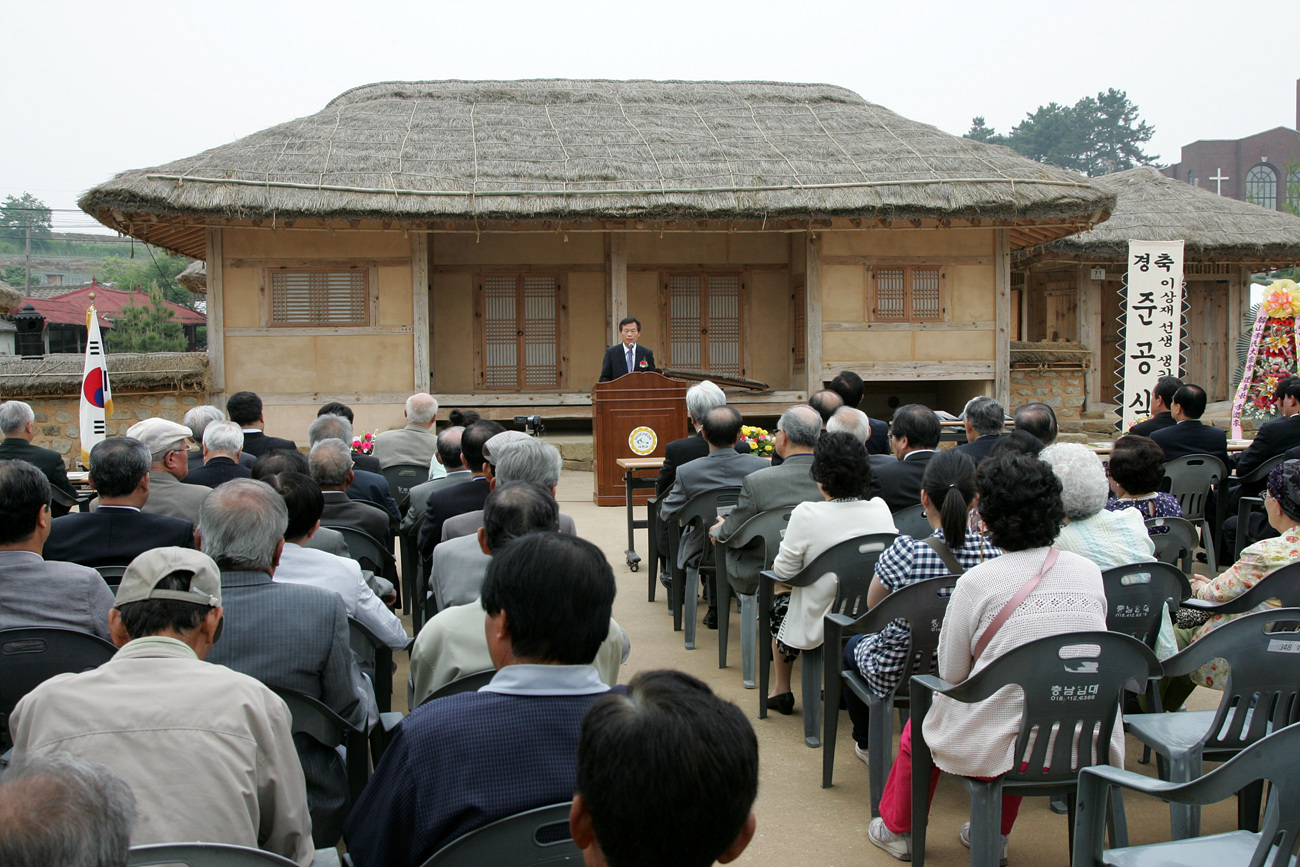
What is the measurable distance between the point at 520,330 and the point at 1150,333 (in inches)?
328

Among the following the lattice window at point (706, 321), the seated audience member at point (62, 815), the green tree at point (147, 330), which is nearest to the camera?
the seated audience member at point (62, 815)

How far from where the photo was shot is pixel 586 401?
13.2 m

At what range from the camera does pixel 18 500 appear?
3027 mm

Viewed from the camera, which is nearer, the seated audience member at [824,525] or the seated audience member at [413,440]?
the seated audience member at [824,525]

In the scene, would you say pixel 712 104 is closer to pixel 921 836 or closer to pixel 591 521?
pixel 591 521

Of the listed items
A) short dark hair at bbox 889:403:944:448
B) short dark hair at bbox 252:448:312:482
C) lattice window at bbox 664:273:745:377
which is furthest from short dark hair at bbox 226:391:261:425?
lattice window at bbox 664:273:745:377

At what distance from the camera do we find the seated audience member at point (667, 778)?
4.37 feet

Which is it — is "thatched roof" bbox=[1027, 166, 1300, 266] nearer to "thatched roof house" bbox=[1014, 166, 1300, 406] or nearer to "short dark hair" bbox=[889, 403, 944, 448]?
"thatched roof house" bbox=[1014, 166, 1300, 406]

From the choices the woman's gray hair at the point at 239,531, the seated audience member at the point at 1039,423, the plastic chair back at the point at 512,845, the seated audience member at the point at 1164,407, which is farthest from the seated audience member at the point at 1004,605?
the seated audience member at the point at 1164,407

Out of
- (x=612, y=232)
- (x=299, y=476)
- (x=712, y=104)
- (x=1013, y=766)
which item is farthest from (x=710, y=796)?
(x=712, y=104)

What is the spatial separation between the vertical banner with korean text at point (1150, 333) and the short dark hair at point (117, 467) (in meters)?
9.06

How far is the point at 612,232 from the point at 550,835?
1143cm

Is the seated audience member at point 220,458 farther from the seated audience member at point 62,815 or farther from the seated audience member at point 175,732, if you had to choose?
the seated audience member at point 62,815

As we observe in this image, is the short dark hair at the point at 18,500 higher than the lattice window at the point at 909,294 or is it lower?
lower
